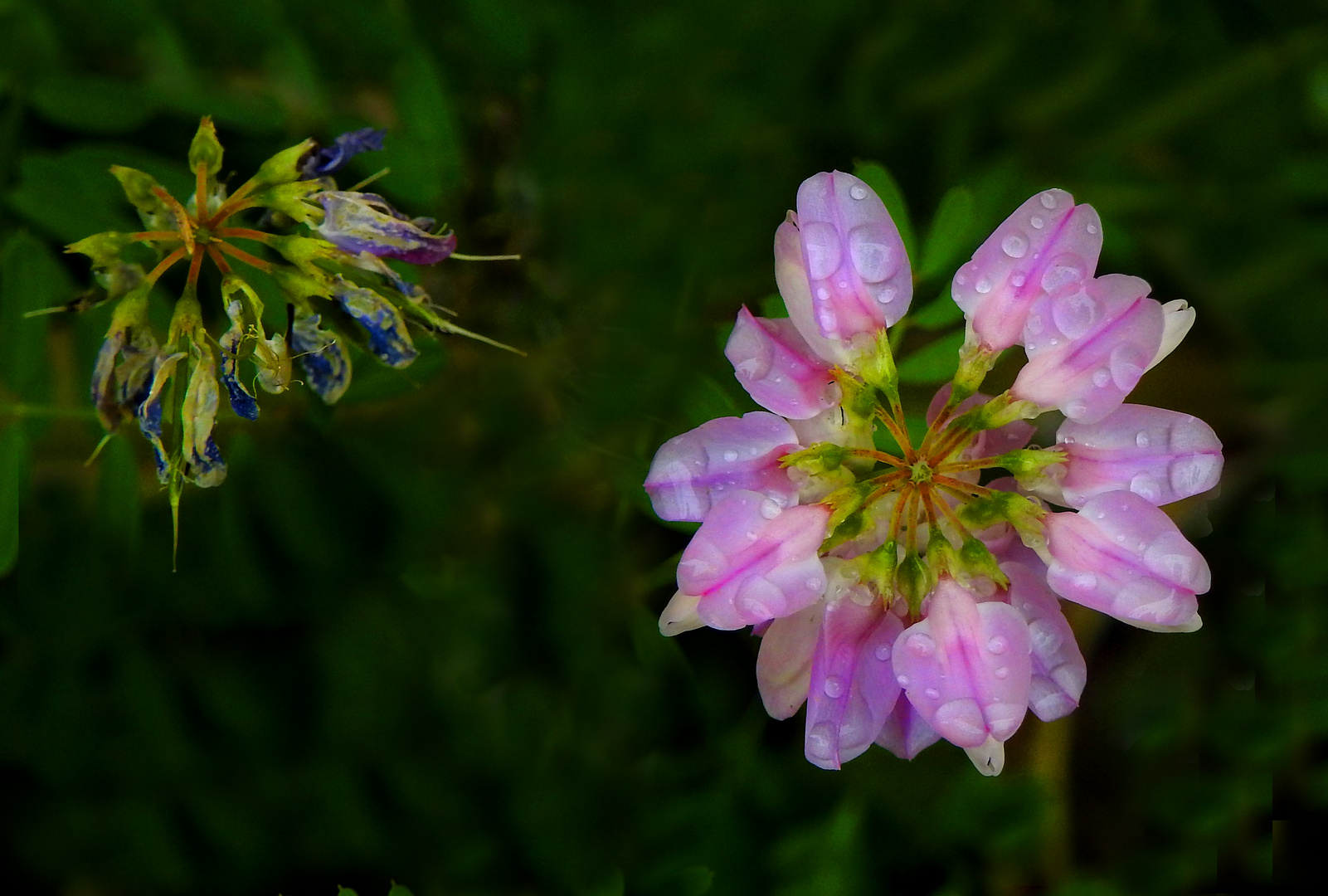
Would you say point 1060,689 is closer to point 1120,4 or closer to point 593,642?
point 593,642

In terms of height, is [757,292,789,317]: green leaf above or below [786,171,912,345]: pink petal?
above

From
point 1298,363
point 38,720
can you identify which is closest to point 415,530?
point 38,720

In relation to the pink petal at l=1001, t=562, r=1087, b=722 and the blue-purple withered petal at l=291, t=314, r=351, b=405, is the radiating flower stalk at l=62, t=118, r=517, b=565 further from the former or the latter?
the pink petal at l=1001, t=562, r=1087, b=722

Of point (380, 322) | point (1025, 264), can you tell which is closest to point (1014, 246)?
point (1025, 264)

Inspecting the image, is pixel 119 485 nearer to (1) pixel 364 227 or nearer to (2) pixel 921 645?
(1) pixel 364 227

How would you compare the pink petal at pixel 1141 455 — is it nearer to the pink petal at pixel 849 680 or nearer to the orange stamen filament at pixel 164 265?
the pink petal at pixel 849 680

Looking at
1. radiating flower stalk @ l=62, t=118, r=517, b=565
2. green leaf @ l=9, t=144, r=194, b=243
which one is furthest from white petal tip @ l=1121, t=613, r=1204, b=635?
green leaf @ l=9, t=144, r=194, b=243
